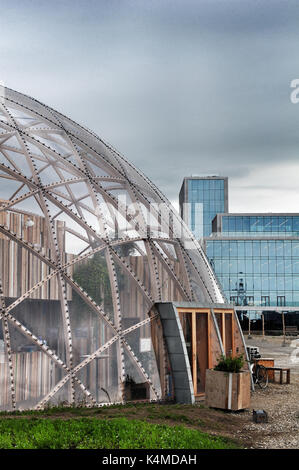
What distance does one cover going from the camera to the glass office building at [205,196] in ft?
396

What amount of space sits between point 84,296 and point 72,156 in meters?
4.59

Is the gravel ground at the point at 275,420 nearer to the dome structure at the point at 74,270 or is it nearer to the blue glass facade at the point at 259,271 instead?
the dome structure at the point at 74,270

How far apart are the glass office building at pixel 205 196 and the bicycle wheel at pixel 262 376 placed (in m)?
103

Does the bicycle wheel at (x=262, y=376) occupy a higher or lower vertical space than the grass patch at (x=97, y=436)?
lower

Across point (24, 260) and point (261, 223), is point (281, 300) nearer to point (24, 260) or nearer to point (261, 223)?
point (261, 223)

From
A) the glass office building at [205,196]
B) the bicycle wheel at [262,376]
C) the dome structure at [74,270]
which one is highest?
the glass office building at [205,196]

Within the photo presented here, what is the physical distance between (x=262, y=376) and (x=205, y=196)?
106 m

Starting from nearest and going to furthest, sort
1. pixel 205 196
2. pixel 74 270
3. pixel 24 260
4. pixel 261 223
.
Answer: pixel 24 260
pixel 74 270
pixel 261 223
pixel 205 196

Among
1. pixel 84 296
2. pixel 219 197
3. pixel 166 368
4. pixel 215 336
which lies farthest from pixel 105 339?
pixel 219 197

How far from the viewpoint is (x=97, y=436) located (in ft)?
27.5

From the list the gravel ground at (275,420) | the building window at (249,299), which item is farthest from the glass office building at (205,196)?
the gravel ground at (275,420)

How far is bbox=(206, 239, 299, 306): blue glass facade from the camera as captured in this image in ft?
240

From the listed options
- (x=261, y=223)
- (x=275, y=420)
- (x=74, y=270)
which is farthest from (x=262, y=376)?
(x=261, y=223)
